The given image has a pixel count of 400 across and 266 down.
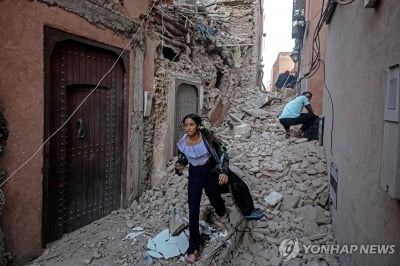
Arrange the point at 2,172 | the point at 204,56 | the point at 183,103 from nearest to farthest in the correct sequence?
1. the point at 2,172
2. the point at 183,103
3. the point at 204,56

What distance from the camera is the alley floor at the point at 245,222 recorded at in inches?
134

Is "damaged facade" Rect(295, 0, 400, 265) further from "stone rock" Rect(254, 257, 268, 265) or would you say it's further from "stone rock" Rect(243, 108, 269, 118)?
"stone rock" Rect(243, 108, 269, 118)

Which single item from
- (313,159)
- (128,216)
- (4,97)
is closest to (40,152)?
(4,97)

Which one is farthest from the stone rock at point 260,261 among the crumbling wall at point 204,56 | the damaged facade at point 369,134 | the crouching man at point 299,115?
the crouching man at point 299,115

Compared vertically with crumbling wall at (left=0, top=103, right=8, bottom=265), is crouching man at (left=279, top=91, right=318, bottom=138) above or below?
above

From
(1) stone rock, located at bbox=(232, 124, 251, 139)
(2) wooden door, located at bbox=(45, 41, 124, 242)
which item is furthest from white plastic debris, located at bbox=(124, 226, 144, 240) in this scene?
(1) stone rock, located at bbox=(232, 124, 251, 139)

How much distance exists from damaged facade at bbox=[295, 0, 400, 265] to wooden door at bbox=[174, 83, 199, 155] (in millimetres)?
3447

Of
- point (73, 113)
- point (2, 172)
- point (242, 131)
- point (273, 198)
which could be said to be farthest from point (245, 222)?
point (242, 131)

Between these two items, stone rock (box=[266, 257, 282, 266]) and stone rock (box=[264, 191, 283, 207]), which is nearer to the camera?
stone rock (box=[266, 257, 282, 266])

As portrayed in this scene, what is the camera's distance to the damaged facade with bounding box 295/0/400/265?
1.73 metres

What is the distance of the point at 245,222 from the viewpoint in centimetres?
384

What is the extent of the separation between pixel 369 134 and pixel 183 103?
4696mm

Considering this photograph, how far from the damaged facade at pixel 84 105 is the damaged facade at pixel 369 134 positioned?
123 inches

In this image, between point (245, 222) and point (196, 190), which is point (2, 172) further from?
point (245, 222)
